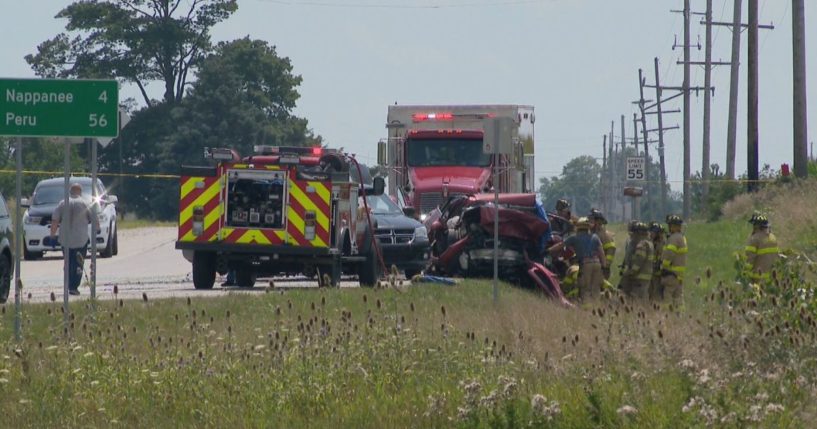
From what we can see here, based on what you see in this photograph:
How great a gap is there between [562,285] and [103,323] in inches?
362

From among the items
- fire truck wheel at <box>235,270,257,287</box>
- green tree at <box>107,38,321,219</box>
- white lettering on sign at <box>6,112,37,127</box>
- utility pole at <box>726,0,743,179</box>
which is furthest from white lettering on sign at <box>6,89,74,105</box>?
green tree at <box>107,38,321,219</box>

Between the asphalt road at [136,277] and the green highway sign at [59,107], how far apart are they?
10.8ft

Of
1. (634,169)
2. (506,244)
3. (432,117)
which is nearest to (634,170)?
(634,169)

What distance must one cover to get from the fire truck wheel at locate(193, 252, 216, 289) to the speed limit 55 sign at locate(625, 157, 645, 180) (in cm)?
2507

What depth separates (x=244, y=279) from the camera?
77.3 ft

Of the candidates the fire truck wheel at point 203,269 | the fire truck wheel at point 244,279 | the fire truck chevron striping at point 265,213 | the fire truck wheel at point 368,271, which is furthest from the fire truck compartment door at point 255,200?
the fire truck wheel at point 368,271

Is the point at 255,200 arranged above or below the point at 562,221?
above

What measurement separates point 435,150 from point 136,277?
6.93 m

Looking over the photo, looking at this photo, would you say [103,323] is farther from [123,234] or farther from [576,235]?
[123,234]

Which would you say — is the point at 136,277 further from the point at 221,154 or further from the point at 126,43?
the point at 126,43

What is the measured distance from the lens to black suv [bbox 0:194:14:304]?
1908 centimetres

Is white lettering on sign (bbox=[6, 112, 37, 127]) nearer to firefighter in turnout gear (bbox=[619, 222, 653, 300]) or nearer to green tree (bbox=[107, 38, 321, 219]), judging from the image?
firefighter in turnout gear (bbox=[619, 222, 653, 300])

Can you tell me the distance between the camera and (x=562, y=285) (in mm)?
22500

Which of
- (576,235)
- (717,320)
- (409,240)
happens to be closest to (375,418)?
(717,320)
